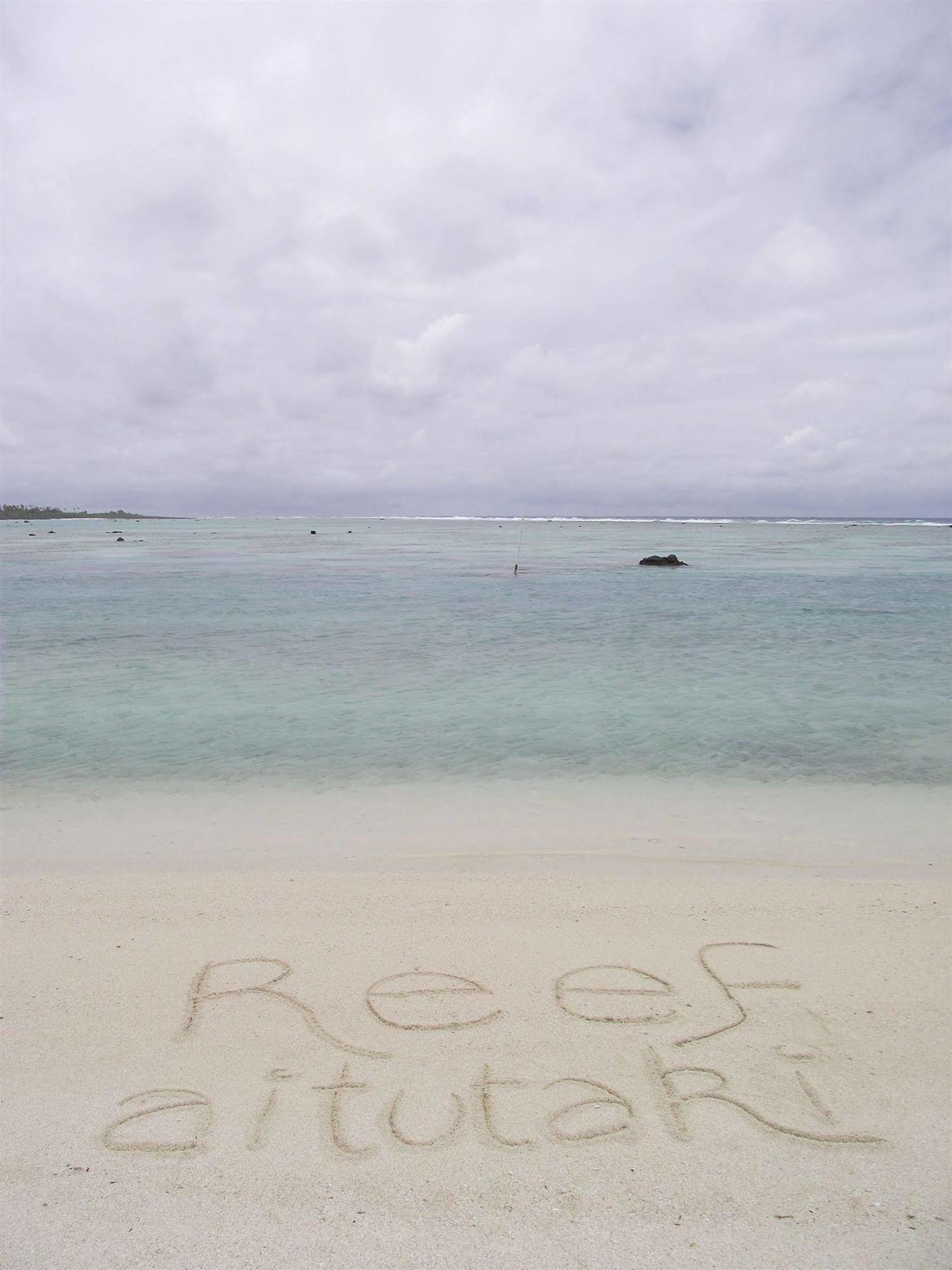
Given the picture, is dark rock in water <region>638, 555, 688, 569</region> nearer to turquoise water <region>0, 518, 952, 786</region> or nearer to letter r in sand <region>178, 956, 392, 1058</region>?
turquoise water <region>0, 518, 952, 786</region>

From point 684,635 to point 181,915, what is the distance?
45.9 feet

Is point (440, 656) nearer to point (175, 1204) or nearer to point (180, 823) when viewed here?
point (180, 823)

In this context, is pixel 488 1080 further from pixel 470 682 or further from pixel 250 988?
pixel 470 682

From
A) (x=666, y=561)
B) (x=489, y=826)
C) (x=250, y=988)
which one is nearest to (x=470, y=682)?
(x=489, y=826)

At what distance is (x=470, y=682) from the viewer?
11844 mm

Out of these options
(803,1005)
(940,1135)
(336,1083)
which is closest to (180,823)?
(336,1083)

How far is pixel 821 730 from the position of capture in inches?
360

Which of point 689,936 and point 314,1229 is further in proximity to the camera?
point 689,936

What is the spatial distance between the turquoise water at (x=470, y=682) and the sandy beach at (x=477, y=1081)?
3264mm

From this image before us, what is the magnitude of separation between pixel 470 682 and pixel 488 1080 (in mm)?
8892

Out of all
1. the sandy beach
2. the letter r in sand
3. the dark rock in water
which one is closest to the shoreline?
the sandy beach

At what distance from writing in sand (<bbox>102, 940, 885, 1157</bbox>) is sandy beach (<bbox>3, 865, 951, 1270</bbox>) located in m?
0.01

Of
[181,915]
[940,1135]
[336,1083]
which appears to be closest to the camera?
[940,1135]

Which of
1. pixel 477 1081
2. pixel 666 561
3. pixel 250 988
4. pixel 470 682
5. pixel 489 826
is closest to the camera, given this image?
pixel 477 1081
